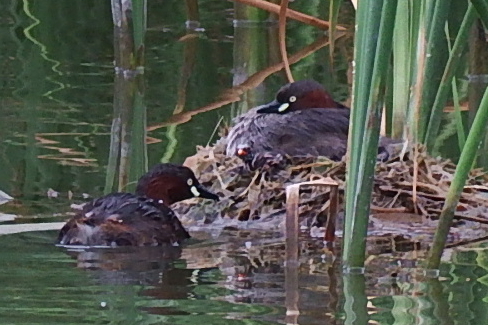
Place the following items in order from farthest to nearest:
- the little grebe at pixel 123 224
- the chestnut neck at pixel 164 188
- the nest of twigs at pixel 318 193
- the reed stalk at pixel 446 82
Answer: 1. the chestnut neck at pixel 164 188
2. the nest of twigs at pixel 318 193
3. the reed stalk at pixel 446 82
4. the little grebe at pixel 123 224

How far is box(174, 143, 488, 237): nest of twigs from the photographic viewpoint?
21.8 ft

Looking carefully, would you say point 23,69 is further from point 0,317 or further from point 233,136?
point 0,317

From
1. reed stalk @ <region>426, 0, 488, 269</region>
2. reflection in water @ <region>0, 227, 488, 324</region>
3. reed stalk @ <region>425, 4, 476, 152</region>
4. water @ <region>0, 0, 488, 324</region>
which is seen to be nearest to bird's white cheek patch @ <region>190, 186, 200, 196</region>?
water @ <region>0, 0, 488, 324</region>

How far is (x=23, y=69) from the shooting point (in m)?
11.0

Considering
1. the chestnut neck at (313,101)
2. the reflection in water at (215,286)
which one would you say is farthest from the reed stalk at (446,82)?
the reflection in water at (215,286)

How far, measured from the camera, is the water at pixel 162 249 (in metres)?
4.75

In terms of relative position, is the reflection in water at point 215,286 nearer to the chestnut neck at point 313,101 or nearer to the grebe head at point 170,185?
the grebe head at point 170,185

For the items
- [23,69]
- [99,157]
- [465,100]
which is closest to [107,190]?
[99,157]

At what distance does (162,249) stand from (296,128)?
175 cm

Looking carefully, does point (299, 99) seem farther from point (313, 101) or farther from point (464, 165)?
point (464, 165)

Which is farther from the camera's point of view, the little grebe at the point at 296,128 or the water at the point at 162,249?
the little grebe at the point at 296,128

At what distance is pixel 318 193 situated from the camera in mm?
6723

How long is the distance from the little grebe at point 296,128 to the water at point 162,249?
0.47 meters

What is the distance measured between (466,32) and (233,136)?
A: 176 cm
